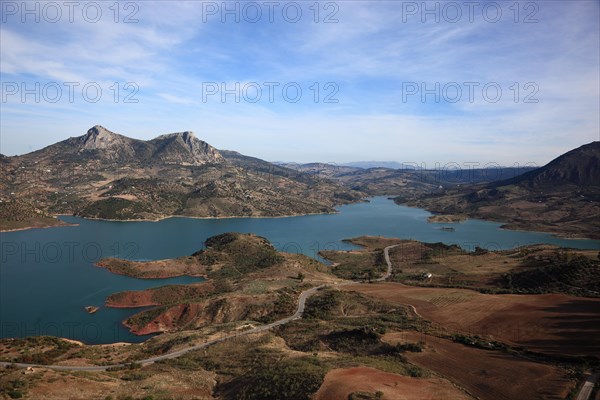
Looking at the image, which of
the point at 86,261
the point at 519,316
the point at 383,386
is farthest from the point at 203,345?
the point at 86,261

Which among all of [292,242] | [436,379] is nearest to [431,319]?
[436,379]

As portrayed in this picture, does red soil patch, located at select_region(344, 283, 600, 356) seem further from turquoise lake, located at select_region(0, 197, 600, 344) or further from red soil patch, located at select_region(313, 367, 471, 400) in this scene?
turquoise lake, located at select_region(0, 197, 600, 344)

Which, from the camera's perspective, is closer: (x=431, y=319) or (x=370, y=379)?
(x=370, y=379)

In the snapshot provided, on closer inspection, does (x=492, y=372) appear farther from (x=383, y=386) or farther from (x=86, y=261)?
(x=86, y=261)

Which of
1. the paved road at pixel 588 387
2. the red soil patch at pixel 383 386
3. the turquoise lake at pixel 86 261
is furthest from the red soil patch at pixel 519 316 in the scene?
the turquoise lake at pixel 86 261

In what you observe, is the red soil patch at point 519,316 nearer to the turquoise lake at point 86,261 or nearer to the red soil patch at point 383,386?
the red soil patch at point 383,386

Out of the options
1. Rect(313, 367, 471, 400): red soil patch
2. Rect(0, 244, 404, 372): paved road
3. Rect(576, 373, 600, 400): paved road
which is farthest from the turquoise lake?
Rect(576, 373, 600, 400): paved road

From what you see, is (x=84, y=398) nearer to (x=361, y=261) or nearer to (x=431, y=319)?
(x=431, y=319)
